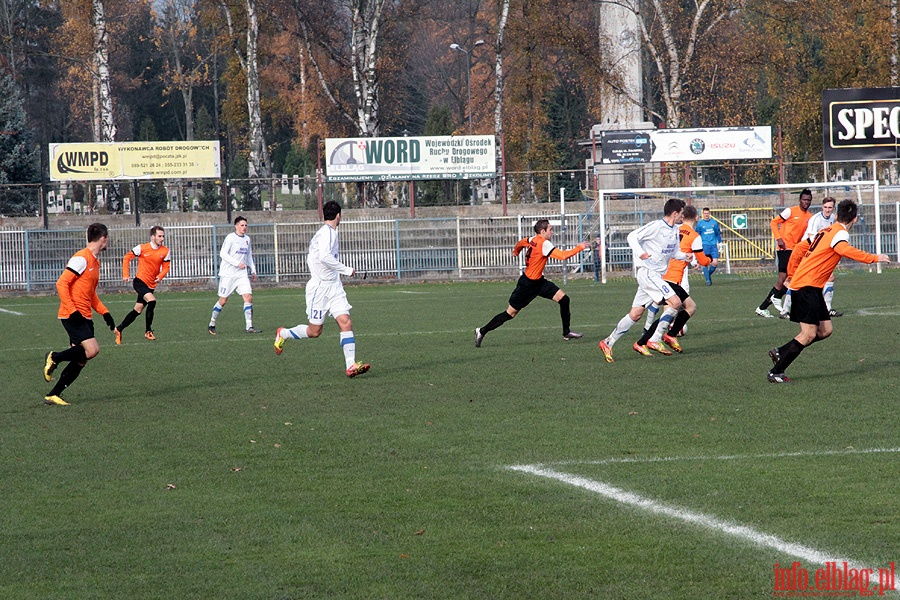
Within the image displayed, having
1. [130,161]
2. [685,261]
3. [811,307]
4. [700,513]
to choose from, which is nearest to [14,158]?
[130,161]

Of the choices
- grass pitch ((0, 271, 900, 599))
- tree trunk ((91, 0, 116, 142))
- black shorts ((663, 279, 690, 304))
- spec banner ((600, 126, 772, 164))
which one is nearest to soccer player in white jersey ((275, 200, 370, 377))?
grass pitch ((0, 271, 900, 599))

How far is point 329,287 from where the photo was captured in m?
13.1

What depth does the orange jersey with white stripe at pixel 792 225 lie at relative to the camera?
1817cm

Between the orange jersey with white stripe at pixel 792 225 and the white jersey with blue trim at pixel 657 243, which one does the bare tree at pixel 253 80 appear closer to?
the orange jersey with white stripe at pixel 792 225

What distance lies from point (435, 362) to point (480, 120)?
1983 inches

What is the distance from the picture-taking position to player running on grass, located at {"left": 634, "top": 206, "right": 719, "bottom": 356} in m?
14.3

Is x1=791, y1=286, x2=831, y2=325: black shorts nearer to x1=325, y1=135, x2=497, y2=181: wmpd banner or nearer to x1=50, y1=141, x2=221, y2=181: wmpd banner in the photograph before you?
x1=325, y1=135, x2=497, y2=181: wmpd banner

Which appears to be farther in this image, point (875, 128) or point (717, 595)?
point (875, 128)

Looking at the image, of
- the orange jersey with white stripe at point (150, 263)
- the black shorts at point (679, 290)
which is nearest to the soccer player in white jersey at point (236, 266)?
the orange jersey with white stripe at point (150, 263)

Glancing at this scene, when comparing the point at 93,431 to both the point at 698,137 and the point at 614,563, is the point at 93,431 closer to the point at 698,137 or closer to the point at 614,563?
the point at 614,563

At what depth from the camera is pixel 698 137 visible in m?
37.8

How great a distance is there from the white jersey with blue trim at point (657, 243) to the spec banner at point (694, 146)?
78.4 ft

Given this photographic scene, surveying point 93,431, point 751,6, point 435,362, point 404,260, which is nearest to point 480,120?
point 751,6

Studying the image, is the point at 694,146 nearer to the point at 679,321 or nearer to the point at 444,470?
the point at 679,321
